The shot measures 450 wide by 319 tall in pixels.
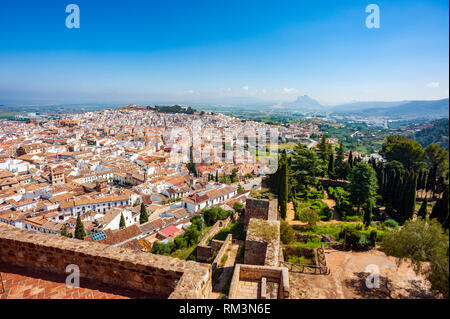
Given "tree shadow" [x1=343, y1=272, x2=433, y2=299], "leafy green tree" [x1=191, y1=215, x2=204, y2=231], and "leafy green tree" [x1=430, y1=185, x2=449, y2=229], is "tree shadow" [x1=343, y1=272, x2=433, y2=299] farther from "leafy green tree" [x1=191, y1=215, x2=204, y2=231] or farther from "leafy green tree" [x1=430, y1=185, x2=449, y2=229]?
"leafy green tree" [x1=191, y1=215, x2=204, y2=231]

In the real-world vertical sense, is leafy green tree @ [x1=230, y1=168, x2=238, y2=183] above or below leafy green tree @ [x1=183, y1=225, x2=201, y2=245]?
above

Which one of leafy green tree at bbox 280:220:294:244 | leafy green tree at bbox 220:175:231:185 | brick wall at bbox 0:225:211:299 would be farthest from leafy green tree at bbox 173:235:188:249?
leafy green tree at bbox 220:175:231:185

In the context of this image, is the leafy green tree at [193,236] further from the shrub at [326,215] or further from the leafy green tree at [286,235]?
the leafy green tree at [286,235]

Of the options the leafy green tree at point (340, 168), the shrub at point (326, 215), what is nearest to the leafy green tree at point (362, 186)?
the shrub at point (326, 215)

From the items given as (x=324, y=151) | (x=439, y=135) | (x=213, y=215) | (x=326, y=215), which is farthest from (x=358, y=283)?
(x=324, y=151)

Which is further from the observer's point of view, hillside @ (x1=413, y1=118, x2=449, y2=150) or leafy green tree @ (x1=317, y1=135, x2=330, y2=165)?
leafy green tree @ (x1=317, y1=135, x2=330, y2=165)

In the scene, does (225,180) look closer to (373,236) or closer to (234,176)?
(234,176)
